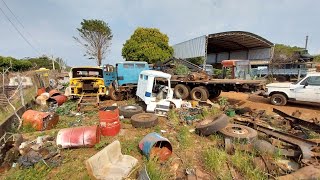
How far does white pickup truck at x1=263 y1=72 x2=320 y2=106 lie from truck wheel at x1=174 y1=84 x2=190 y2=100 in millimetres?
4366

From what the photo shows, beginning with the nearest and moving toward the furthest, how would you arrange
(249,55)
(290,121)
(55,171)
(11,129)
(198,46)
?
(55,171), (11,129), (290,121), (198,46), (249,55)

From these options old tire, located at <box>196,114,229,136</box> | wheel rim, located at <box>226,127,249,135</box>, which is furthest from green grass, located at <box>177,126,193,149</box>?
wheel rim, located at <box>226,127,249,135</box>

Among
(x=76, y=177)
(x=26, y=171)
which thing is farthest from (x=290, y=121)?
(x=26, y=171)

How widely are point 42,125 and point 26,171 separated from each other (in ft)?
8.51

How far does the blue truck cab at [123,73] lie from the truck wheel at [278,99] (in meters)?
7.85

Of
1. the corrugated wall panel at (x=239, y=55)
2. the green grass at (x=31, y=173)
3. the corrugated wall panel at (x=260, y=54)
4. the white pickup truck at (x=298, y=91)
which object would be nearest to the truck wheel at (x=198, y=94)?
the white pickup truck at (x=298, y=91)

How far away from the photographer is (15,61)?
37.1 meters

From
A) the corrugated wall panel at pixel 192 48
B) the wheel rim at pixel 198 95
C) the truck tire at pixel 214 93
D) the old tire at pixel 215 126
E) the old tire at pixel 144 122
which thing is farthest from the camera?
the corrugated wall panel at pixel 192 48

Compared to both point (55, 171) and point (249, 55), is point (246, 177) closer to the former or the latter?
point (55, 171)

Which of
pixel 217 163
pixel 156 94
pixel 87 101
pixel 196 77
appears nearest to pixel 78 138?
pixel 217 163

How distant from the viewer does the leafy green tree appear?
2611cm

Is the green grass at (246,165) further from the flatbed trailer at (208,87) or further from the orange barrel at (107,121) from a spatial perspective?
the flatbed trailer at (208,87)

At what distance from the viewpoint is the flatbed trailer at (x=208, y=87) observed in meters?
9.73

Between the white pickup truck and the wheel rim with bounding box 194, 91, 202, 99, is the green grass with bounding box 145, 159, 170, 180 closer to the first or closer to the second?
the wheel rim with bounding box 194, 91, 202, 99
